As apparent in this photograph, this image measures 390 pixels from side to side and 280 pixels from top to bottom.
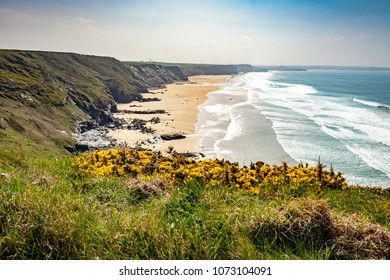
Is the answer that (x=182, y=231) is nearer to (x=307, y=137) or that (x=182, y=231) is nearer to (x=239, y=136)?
(x=239, y=136)

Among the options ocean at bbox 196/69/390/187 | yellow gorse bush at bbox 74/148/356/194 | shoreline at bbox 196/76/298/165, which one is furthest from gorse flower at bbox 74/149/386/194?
shoreline at bbox 196/76/298/165

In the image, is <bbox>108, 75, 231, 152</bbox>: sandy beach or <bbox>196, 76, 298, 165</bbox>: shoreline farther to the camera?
<bbox>108, 75, 231, 152</bbox>: sandy beach

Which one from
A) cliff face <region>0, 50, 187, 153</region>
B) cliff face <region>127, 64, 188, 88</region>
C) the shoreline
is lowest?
the shoreline

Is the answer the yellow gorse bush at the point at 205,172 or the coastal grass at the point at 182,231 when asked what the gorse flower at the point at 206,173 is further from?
the coastal grass at the point at 182,231

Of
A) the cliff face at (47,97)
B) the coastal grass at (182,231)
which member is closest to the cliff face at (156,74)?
the cliff face at (47,97)

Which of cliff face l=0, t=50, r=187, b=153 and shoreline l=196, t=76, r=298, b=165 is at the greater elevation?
cliff face l=0, t=50, r=187, b=153

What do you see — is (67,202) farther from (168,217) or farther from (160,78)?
(160,78)

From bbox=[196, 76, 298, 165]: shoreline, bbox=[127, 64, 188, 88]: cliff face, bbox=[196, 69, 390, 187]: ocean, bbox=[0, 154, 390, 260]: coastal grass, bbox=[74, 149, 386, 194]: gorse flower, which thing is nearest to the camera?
bbox=[0, 154, 390, 260]: coastal grass

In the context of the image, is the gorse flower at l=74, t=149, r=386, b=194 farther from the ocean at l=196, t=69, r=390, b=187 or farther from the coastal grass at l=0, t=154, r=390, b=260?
the ocean at l=196, t=69, r=390, b=187
